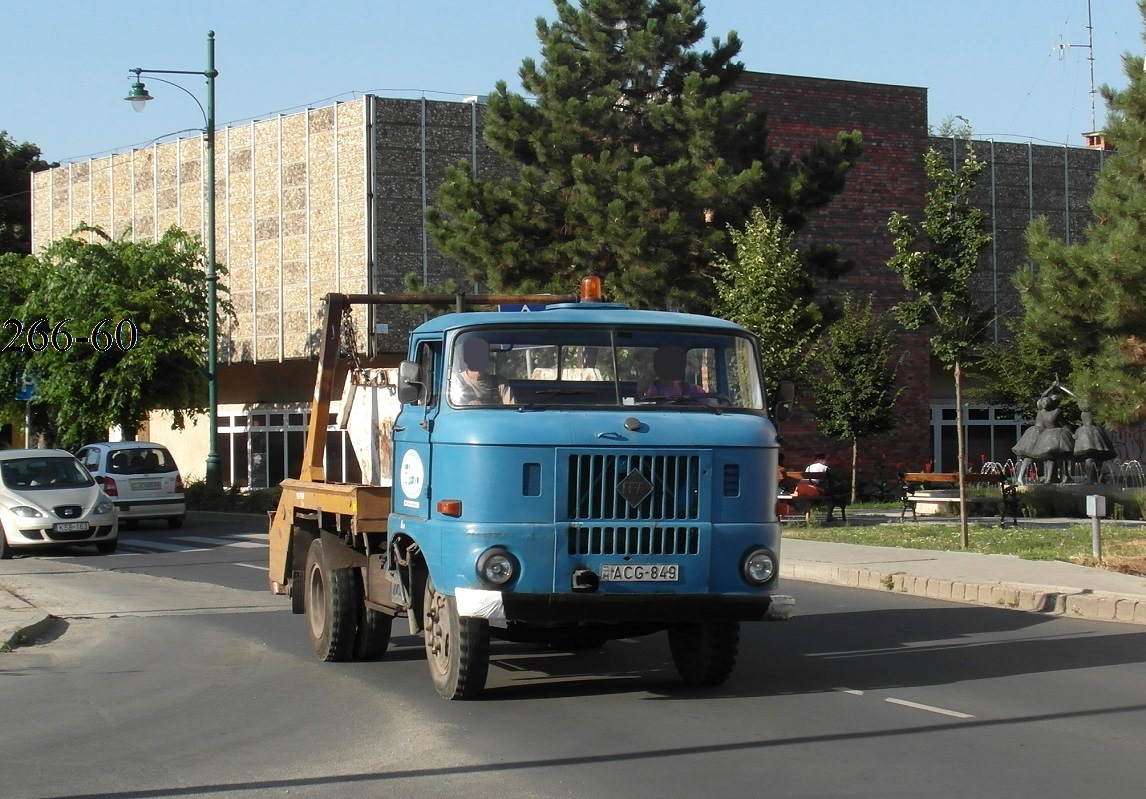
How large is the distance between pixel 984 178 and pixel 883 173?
5.20 meters

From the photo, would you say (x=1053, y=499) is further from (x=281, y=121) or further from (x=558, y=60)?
(x=281, y=121)

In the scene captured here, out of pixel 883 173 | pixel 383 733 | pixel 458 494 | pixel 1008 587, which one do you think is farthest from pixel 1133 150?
pixel 883 173

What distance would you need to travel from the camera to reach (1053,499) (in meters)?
28.5

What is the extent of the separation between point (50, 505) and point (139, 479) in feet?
22.9

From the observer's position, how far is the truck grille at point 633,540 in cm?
897

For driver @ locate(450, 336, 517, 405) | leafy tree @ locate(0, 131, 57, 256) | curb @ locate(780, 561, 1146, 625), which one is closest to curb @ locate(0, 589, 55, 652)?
driver @ locate(450, 336, 517, 405)

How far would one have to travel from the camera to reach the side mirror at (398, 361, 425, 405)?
959cm

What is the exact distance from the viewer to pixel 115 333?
122 feet

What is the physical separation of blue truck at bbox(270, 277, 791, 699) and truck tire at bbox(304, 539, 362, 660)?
1124mm

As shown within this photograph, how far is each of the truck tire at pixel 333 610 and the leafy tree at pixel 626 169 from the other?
54.9ft

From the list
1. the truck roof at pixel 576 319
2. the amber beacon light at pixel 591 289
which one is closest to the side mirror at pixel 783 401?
the truck roof at pixel 576 319

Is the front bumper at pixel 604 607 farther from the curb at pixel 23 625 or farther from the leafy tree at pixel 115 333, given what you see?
the leafy tree at pixel 115 333

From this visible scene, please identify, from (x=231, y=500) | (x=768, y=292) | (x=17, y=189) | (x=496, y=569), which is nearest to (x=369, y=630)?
(x=496, y=569)

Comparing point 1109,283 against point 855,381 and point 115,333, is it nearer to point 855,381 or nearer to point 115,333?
point 855,381
